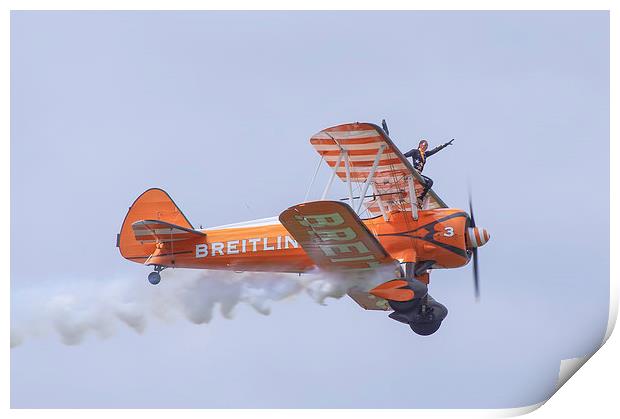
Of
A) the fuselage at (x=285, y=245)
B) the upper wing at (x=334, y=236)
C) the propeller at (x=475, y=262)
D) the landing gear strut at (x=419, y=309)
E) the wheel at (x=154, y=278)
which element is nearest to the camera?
the upper wing at (x=334, y=236)

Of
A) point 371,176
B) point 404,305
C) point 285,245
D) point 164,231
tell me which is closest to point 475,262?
point 404,305

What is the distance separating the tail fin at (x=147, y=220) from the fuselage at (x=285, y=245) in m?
0.08

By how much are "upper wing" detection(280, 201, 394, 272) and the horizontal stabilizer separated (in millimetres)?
1420

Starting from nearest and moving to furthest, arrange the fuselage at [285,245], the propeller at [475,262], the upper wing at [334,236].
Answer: the upper wing at [334,236] < the fuselage at [285,245] < the propeller at [475,262]

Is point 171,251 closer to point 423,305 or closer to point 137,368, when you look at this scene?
point 137,368

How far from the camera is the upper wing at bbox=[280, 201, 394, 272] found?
13.9 m

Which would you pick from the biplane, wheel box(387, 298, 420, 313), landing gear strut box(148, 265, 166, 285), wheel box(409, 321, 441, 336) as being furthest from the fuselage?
wheel box(409, 321, 441, 336)

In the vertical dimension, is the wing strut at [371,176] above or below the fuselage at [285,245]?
above

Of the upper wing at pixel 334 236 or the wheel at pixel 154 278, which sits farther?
the wheel at pixel 154 278

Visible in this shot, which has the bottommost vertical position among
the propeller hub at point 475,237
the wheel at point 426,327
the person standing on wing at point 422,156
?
the wheel at point 426,327

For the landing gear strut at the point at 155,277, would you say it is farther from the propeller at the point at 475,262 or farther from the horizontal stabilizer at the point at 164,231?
the propeller at the point at 475,262

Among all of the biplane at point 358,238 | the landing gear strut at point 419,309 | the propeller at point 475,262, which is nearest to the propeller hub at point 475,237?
the biplane at point 358,238

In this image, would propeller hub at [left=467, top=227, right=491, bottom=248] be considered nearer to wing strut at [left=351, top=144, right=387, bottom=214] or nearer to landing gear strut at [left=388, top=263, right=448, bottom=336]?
landing gear strut at [left=388, top=263, right=448, bottom=336]

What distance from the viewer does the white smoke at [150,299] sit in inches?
602
